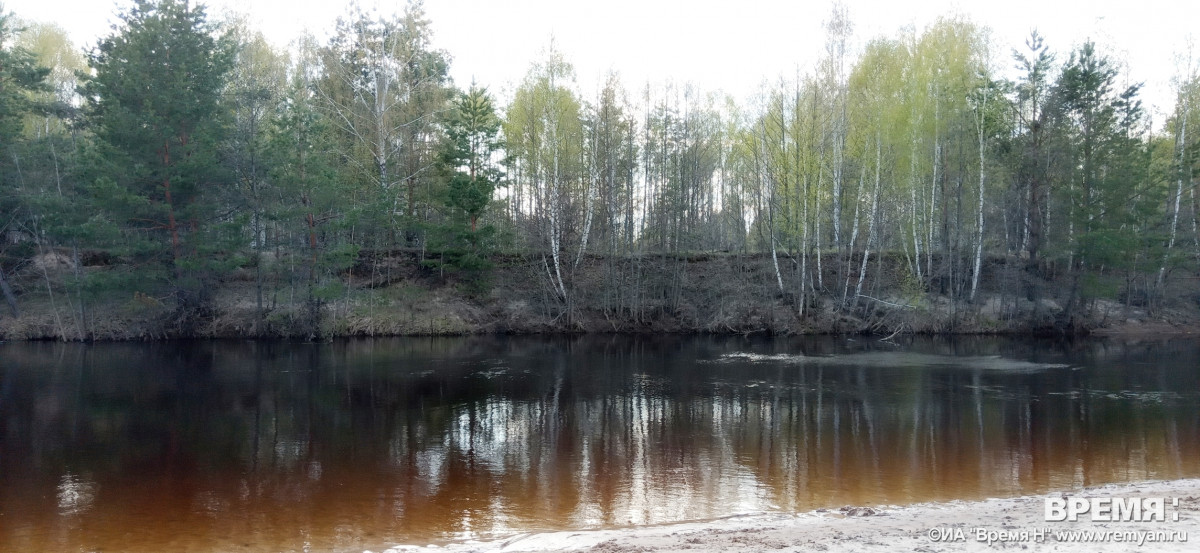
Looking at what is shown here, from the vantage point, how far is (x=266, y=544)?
8.33 m

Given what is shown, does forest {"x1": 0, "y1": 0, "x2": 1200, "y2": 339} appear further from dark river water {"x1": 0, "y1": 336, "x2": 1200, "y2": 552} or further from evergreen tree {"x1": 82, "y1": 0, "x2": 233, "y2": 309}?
dark river water {"x1": 0, "y1": 336, "x2": 1200, "y2": 552}

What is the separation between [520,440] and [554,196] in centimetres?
2077

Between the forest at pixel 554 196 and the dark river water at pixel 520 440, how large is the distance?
21.0 feet

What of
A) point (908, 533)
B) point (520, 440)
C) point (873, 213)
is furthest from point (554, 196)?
point (908, 533)

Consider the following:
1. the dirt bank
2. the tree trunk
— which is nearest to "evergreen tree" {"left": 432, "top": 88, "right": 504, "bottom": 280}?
the dirt bank

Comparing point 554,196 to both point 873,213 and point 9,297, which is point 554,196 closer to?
point 873,213

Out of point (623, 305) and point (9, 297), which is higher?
point (9, 297)

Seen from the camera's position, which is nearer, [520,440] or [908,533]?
[908,533]

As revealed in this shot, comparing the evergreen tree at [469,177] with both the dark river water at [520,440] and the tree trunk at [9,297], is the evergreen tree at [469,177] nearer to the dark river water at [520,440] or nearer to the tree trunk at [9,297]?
the dark river water at [520,440]

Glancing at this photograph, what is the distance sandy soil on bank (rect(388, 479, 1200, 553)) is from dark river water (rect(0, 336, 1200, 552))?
0.66 m

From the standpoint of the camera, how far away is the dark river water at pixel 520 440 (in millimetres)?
9344

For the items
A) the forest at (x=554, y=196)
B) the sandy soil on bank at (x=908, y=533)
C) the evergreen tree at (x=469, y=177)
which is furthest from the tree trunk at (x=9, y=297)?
the sandy soil on bank at (x=908, y=533)

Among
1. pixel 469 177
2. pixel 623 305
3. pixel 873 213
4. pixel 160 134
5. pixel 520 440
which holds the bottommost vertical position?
pixel 520 440

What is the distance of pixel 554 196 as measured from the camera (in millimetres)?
33156
